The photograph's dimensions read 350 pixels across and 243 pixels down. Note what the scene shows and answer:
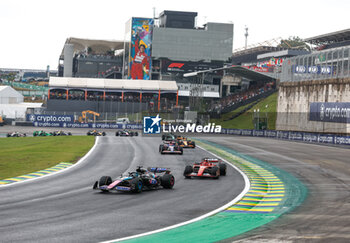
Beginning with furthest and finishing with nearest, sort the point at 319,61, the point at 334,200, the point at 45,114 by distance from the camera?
the point at 45,114
the point at 319,61
the point at 334,200

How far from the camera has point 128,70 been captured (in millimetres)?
122250

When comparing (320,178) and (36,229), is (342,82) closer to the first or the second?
(320,178)

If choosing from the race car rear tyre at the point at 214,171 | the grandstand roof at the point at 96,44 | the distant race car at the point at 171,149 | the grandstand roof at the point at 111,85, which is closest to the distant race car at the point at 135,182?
the race car rear tyre at the point at 214,171

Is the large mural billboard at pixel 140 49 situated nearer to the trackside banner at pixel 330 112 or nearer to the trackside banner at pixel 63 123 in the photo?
the trackside banner at pixel 63 123

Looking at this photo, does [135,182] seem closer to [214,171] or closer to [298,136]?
[214,171]

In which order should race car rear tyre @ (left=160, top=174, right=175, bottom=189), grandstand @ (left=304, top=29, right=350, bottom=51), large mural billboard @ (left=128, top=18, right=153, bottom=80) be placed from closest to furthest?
race car rear tyre @ (left=160, top=174, right=175, bottom=189) → grandstand @ (left=304, top=29, right=350, bottom=51) → large mural billboard @ (left=128, top=18, right=153, bottom=80)

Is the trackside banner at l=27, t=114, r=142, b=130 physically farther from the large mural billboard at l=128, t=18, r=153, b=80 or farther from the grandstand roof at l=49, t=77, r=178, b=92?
the large mural billboard at l=128, t=18, r=153, b=80

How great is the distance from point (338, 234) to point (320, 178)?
44.7 feet

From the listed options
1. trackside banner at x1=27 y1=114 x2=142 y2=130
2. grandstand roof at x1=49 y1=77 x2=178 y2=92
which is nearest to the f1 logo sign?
trackside banner at x1=27 y1=114 x2=142 y2=130

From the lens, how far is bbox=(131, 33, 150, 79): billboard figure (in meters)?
121

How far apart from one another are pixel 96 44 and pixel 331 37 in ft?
235

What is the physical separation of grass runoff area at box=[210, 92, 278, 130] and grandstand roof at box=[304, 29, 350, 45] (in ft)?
57.1

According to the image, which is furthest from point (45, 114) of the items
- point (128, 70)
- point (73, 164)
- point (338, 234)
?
point (338, 234)

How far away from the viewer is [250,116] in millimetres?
88000
